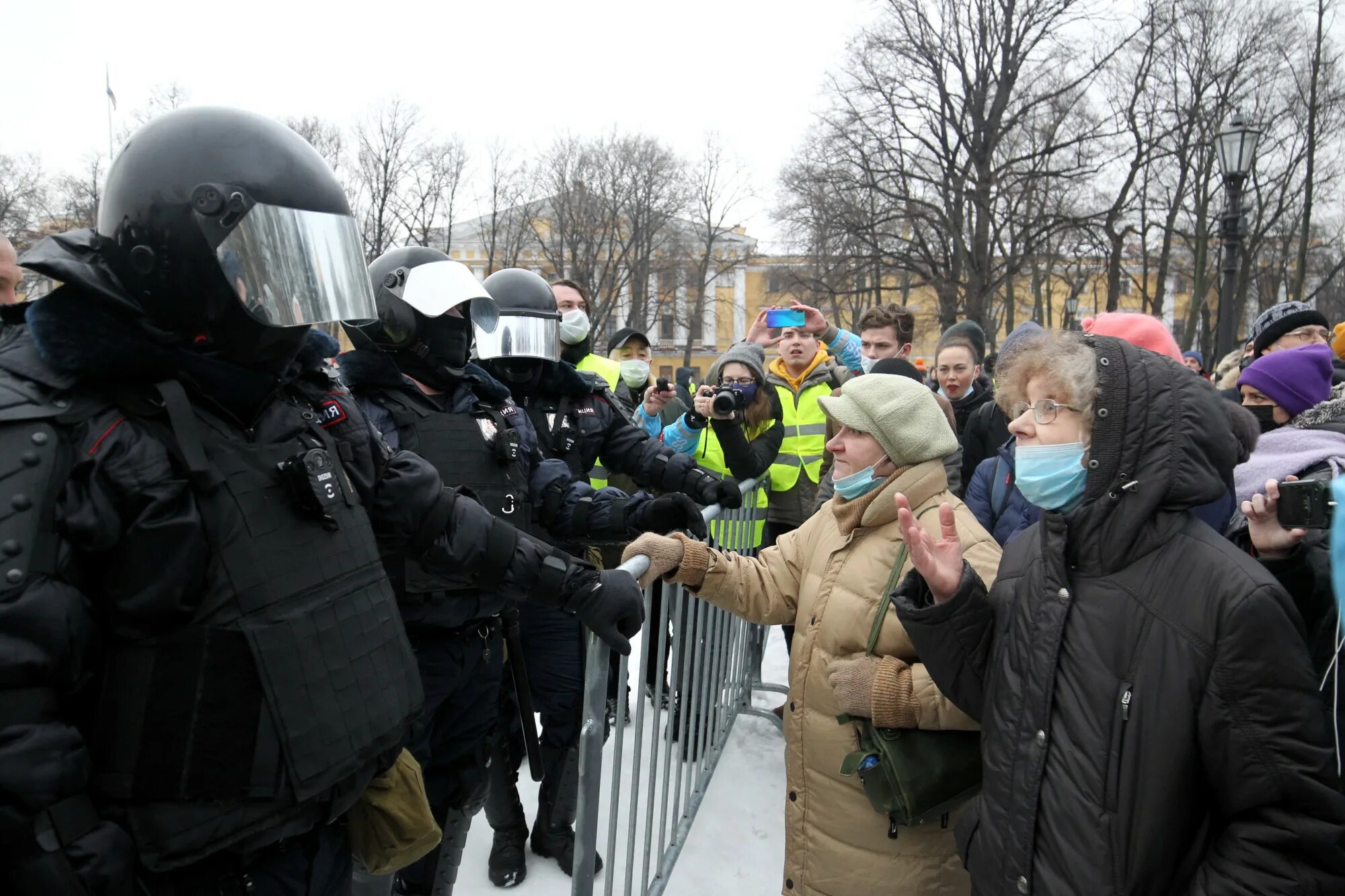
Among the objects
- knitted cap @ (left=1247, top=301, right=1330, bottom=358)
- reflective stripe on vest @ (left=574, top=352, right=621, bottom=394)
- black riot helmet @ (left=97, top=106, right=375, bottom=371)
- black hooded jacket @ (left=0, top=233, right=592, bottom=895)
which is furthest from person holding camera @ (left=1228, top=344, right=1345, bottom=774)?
reflective stripe on vest @ (left=574, top=352, right=621, bottom=394)

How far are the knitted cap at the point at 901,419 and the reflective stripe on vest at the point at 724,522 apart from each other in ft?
5.41

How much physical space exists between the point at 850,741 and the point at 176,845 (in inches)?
67.0

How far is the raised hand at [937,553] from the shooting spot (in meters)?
2.10

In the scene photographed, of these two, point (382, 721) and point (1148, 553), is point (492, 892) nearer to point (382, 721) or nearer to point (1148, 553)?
point (382, 721)

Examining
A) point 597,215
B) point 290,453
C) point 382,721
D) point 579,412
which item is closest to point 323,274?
point 290,453

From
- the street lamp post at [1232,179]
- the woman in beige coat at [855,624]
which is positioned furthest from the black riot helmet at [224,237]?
the street lamp post at [1232,179]

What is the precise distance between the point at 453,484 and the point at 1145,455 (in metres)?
2.12

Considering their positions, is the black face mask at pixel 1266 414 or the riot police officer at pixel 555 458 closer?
the black face mask at pixel 1266 414

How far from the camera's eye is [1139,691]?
166cm

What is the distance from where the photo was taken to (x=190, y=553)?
1493mm

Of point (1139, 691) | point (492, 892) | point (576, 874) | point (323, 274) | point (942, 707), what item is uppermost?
point (323, 274)

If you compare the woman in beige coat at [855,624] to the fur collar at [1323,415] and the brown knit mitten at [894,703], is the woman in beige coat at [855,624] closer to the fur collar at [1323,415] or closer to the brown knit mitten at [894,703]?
the brown knit mitten at [894,703]

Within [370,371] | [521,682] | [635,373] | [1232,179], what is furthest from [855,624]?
[1232,179]

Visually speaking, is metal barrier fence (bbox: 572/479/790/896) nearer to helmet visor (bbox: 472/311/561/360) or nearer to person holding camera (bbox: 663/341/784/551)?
person holding camera (bbox: 663/341/784/551)
